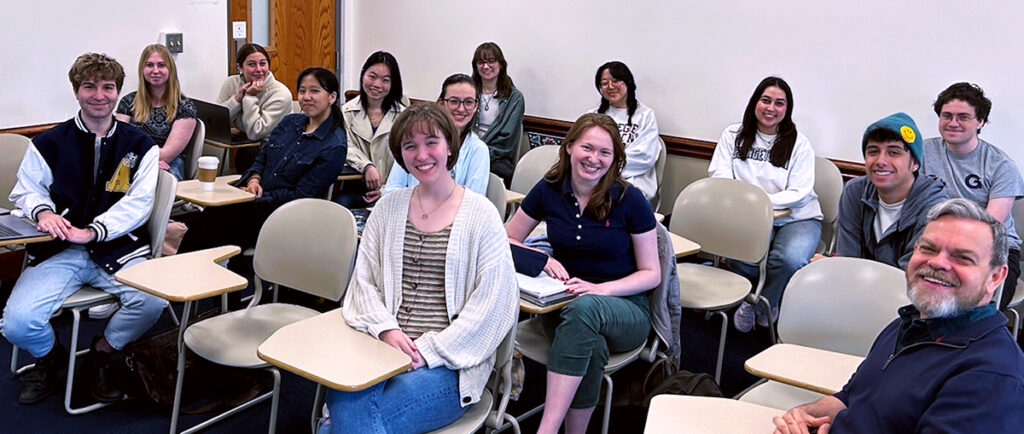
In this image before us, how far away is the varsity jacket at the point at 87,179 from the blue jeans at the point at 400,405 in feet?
4.47

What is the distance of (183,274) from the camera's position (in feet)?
8.53

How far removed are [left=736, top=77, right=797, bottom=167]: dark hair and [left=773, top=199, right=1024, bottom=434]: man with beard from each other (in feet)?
7.88

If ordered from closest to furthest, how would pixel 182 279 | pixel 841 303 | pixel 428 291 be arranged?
pixel 428 291 → pixel 841 303 → pixel 182 279

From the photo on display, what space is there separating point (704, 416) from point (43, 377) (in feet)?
7.98

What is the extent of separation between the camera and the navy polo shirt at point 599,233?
2.74m

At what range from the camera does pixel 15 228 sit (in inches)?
115

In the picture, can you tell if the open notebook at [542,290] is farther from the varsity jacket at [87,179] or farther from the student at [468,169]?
the varsity jacket at [87,179]

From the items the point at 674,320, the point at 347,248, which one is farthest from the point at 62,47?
the point at 674,320

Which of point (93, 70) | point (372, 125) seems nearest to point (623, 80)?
point (372, 125)

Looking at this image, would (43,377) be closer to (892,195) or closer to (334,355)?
(334,355)

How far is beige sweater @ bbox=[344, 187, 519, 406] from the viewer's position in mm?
2223

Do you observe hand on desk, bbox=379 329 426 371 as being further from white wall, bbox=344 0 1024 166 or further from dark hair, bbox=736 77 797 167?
white wall, bbox=344 0 1024 166

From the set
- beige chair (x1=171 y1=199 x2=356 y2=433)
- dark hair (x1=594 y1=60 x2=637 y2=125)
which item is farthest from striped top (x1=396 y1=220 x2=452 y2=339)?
dark hair (x1=594 y1=60 x2=637 y2=125)

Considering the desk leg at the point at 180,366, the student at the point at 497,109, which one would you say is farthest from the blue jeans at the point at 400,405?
the student at the point at 497,109
